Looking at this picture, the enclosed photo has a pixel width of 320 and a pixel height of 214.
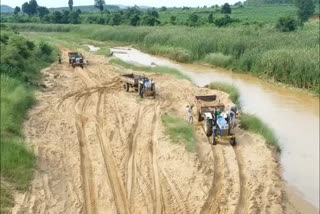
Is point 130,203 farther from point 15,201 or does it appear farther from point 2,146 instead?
point 2,146

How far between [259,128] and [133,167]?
20.4 feet

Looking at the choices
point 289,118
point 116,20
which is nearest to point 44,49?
point 289,118

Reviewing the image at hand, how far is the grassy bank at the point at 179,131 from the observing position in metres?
13.5

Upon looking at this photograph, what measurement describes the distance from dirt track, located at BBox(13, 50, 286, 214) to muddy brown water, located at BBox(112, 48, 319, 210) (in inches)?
31.6

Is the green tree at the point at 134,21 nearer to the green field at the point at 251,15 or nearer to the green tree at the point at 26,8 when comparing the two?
the green field at the point at 251,15

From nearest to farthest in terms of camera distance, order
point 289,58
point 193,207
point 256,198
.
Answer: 1. point 193,207
2. point 256,198
3. point 289,58

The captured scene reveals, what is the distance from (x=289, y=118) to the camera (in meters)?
19.3

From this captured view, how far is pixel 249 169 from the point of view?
12.5 metres

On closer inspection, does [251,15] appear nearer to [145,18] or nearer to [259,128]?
[145,18]

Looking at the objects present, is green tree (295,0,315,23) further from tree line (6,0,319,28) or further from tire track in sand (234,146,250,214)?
tire track in sand (234,146,250,214)

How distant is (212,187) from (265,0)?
132m

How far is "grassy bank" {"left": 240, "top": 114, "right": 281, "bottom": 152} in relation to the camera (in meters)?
15.0

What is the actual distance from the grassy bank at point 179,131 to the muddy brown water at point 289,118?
10.2ft

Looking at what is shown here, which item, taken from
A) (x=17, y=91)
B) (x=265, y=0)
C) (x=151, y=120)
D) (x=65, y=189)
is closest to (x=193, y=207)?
(x=65, y=189)
